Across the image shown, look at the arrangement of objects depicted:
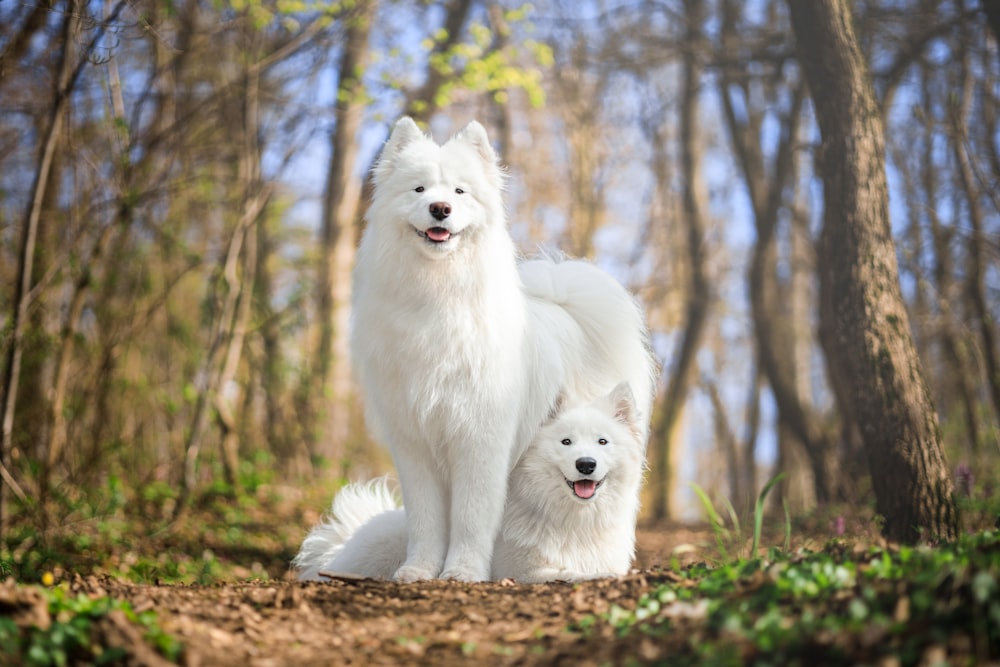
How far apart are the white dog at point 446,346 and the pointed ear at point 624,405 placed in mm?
343

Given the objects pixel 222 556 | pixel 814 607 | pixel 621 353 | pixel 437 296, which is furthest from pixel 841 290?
pixel 222 556

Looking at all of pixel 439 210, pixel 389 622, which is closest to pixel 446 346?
pixel 439 210

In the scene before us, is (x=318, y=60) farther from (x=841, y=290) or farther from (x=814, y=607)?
(x=814, y=607)

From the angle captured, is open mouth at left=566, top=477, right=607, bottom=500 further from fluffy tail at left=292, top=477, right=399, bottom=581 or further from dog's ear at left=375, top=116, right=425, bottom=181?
dog's ear at left=375, top=116, right=425, bottom=181

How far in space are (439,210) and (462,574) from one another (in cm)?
186

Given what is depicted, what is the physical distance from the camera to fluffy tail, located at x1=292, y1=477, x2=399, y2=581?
5484mm

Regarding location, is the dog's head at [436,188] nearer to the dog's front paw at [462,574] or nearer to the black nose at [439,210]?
the black nose at [439,210]

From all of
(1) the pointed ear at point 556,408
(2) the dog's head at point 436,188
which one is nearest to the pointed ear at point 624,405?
(1) the pointed ear at point 556,408

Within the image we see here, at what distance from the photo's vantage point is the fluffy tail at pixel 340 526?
5.48m

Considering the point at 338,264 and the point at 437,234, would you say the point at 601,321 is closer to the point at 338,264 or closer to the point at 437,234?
the point at 437,234

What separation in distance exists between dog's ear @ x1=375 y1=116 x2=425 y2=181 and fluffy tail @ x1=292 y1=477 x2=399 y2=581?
1.96 metres

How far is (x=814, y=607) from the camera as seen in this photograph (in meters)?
3.12

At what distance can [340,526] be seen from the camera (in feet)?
18.2

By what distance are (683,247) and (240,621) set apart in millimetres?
13212
